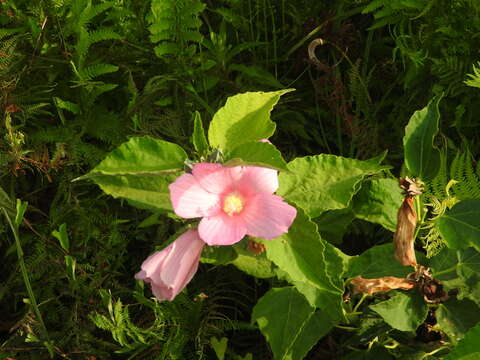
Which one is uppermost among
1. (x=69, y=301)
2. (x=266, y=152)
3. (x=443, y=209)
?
(x=266, y=152)

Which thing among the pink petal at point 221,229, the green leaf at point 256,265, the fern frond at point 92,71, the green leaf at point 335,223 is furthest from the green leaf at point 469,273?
the fern frond at point 92,71

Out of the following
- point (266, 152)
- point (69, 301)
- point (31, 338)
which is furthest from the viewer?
point (69, 301)

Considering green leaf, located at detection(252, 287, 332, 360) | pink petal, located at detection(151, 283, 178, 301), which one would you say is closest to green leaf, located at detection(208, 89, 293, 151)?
pink petal, located at detection(151, 283, 178, 301)

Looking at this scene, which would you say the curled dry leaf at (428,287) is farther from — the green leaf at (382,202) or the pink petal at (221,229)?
the pink petal at (221,229)

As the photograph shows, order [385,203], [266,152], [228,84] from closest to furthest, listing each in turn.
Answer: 1. [266,152]
2. [385,203]
3. [228,84]

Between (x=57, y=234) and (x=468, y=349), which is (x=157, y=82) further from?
(x=468, y=349)

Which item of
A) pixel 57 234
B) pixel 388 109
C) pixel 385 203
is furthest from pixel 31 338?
pixel 388 109

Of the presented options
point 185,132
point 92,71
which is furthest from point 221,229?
point 92,71
